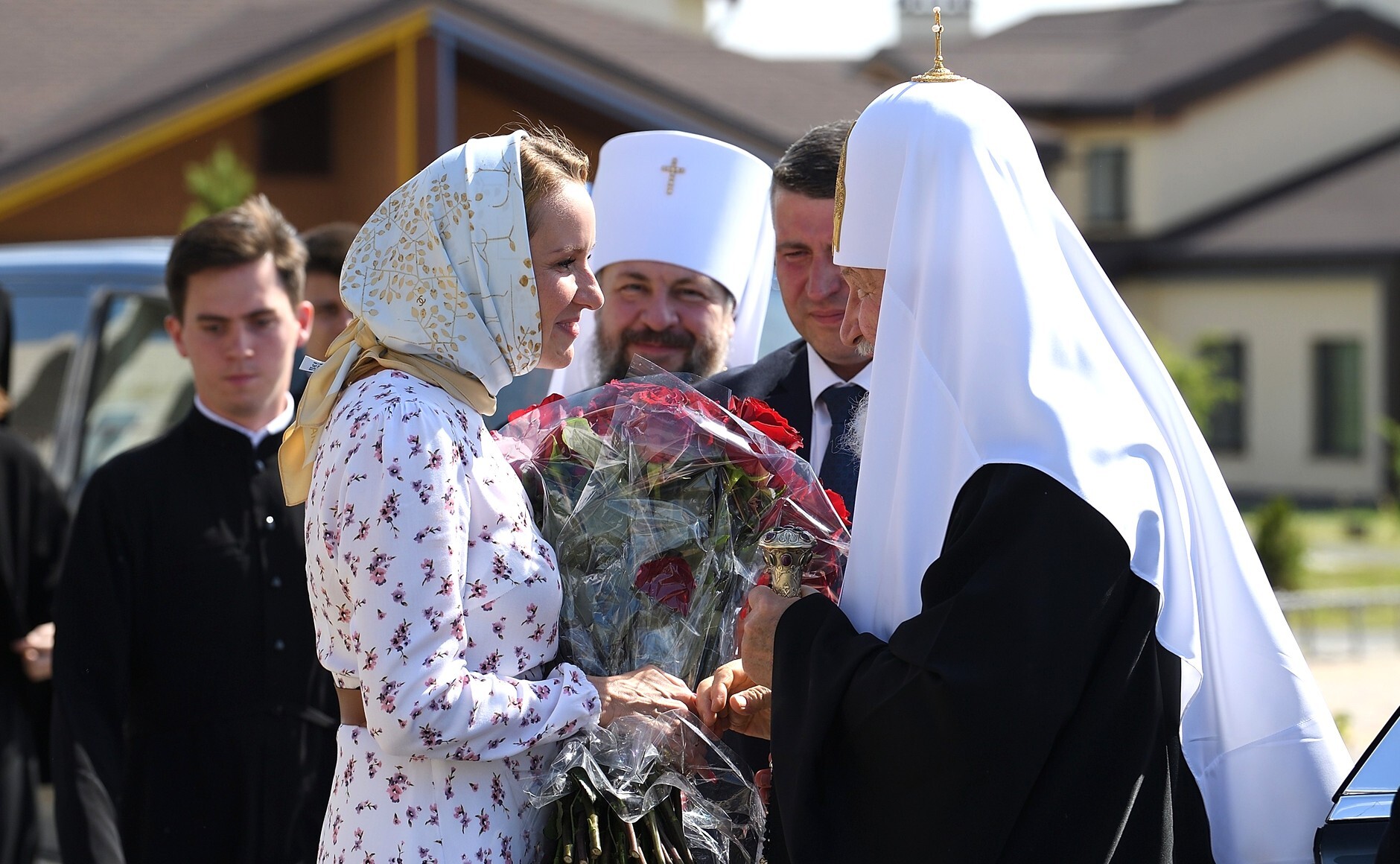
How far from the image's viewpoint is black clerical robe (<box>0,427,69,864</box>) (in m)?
4.41

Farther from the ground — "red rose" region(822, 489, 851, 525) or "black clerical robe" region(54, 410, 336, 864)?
"red rose" region(822, 489, 851, 525)

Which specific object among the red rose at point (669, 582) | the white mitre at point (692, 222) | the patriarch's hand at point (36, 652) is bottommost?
the patriarch's hand at point (36, 652)

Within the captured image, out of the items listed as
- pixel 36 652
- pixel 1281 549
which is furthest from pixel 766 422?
pixel 1281 549

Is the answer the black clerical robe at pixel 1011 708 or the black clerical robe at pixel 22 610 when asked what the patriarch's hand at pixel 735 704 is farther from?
the black clerical robe at pixel 22 610

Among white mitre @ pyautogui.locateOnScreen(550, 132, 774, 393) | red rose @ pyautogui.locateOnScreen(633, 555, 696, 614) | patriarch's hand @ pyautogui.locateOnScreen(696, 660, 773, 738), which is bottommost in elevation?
patriarch's hand @ pyautogui.locateOnScreen(696, 660, 773, 738)

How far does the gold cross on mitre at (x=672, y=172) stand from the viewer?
4.42 metres

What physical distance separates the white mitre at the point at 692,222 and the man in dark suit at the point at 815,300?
2.17 ft

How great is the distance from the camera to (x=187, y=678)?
3.64 meters

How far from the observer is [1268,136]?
27.4 metres

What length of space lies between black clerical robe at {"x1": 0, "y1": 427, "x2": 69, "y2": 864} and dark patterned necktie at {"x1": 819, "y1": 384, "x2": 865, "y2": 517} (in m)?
2.46

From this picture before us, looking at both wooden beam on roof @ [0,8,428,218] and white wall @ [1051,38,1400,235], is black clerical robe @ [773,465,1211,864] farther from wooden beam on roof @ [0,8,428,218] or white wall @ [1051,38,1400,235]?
white wall @ [1051,38,1400,235]

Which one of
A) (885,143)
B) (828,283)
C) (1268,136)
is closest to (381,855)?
(885,143)

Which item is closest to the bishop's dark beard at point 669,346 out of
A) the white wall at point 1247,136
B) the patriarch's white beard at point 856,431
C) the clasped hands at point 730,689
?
the patriarch's white beard at point 856,431

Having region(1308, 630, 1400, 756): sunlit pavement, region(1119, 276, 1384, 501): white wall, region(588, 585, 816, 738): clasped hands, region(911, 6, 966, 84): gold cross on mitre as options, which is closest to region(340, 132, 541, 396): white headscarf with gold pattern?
region(588, 585, 816, 738): clasped hands
